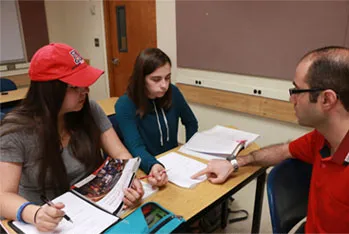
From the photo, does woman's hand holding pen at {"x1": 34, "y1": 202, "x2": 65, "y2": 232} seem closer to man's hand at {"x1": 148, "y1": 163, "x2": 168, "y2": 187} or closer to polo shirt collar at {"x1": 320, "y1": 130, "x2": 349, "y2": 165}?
man's hand at {"x1": 148, "y1": 163, "x2": 168, "y2": 187}

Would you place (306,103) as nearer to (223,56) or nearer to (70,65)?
(70,65)

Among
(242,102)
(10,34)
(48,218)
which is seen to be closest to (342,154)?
(48,218)

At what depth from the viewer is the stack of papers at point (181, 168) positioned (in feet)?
4.22

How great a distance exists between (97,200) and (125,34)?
312 cm

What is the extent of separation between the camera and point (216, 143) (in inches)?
63.8

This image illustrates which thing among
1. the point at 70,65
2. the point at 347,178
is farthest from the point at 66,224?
the point at 347,178

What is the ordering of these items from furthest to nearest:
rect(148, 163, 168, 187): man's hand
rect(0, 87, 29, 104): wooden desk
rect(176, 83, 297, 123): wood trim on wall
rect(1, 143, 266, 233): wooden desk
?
rect(0, 87, 29, 104): wooden desk, rect(176, 83, 297, 123): wood trim on wall, rect(148, 163, 168, 187): man's hand, rect(1, 143, 266, 233): wooden desk

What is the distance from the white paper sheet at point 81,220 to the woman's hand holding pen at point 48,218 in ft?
0.14

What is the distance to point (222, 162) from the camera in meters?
1.38

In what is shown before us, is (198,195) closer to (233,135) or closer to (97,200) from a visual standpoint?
(97,200)

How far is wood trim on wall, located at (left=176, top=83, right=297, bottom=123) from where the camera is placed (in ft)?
8.24

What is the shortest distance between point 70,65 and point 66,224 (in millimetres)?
620

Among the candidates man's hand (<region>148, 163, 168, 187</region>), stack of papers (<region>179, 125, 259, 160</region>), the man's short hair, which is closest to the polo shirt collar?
A: the man's short hair

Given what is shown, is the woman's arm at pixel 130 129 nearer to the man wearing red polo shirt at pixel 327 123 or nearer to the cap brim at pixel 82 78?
the cap brim at pixel 82 78
